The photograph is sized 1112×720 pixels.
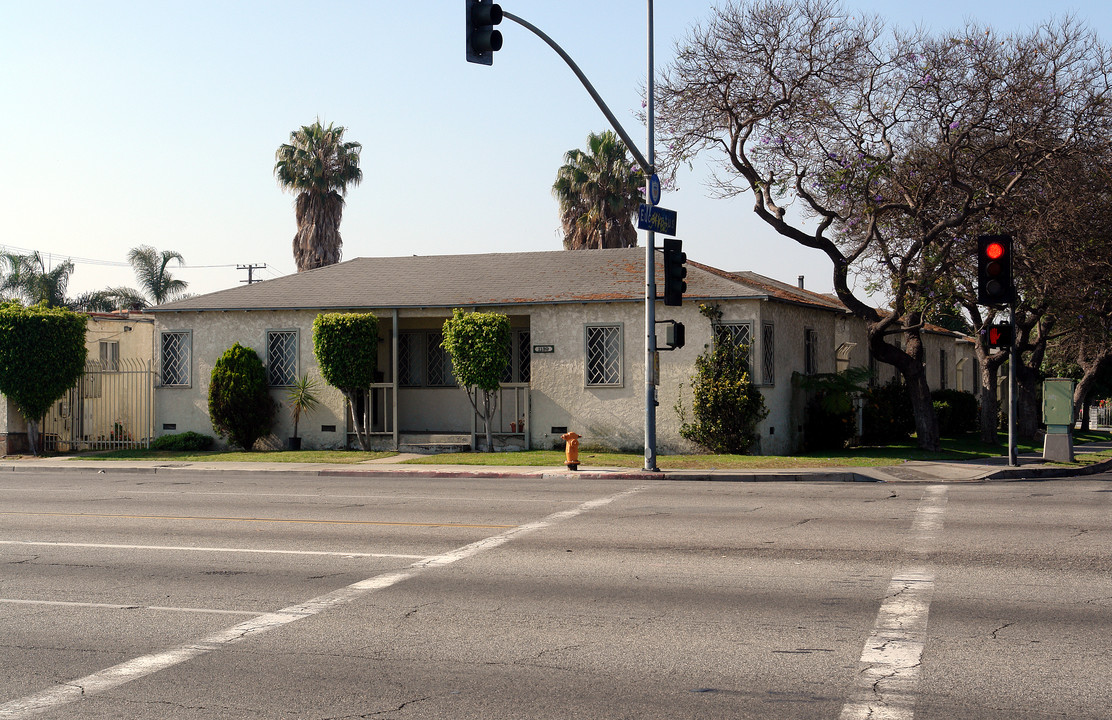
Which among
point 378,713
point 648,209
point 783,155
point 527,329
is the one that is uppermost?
point 783,155

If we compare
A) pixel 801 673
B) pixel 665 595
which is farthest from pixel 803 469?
pixel 801 673

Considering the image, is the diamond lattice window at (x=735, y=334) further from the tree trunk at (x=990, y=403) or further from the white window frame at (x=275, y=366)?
the white window frame at (x=275, y=366)

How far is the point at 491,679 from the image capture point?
618cm

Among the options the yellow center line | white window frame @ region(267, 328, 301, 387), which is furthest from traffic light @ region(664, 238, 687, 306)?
white window frame @ region(267, 328, 301, 387)

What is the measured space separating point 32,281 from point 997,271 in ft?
132

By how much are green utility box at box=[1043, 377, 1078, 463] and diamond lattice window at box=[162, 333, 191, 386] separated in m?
21.1

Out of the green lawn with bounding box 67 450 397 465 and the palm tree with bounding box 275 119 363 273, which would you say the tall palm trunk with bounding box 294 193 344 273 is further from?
the green lawn with bounding box 67 450 397 465

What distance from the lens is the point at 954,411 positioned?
33594mm

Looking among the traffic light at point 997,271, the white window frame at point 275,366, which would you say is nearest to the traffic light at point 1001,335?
the traffic light at point 997,271

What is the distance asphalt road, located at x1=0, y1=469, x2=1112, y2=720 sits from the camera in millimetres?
5844

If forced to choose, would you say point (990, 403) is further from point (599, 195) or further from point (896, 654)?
point (896, 654)

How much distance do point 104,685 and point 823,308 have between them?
23.8 m

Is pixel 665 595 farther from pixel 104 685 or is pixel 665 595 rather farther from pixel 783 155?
pixel 783 155

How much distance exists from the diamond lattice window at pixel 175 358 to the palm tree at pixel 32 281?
2018 centimetres
